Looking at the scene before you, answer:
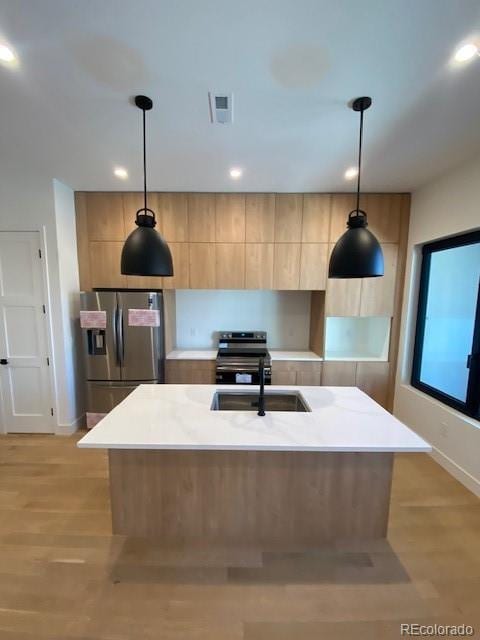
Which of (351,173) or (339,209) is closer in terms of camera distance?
(351,173)

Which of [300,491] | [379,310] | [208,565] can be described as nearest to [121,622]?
[208,565]

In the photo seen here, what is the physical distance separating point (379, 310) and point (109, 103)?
326cm

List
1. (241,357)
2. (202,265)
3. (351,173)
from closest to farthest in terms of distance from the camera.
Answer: (351,173) → (202,265) → (241,357)

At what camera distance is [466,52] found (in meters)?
1.31

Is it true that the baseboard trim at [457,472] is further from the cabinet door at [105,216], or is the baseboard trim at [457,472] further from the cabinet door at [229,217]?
the cabinet door at [105,216]

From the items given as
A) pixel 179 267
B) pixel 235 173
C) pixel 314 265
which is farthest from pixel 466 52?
pixel 179 267

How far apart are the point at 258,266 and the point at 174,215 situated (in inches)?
46.4

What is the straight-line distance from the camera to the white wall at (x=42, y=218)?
2840 millimetres

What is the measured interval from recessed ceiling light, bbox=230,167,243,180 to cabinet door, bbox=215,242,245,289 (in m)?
0.75

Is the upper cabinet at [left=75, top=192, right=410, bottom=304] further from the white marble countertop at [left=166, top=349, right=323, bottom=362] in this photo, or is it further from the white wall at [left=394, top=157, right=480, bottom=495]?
the white marble countertop at [left=166, top=349, right=323, bottom=362]

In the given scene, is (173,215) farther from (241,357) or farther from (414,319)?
(414,319)

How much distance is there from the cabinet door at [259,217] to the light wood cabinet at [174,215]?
0.75 m

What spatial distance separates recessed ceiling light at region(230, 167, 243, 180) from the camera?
8.58 feet

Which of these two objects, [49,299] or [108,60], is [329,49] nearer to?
[108,60]
